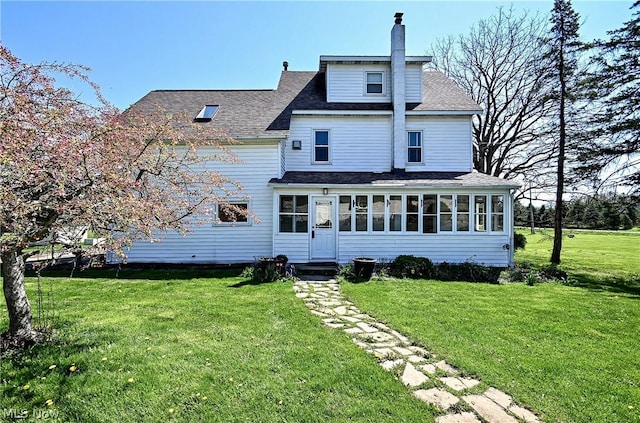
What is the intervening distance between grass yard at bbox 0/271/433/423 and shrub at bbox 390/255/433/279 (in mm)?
4698

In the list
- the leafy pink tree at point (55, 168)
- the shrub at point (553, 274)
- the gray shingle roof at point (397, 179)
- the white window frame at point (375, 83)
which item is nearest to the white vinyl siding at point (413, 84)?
the white window frame at point (375, 83)

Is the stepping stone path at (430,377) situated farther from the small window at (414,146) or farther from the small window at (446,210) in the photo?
the small window at (414,146)

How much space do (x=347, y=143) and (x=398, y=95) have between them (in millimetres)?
2714

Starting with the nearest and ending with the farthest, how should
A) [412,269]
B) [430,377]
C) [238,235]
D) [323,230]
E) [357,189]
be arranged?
[430,377] < [412,269] < [357,189] < [323,230] < [238,235]

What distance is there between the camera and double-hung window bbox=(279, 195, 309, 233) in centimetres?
1115

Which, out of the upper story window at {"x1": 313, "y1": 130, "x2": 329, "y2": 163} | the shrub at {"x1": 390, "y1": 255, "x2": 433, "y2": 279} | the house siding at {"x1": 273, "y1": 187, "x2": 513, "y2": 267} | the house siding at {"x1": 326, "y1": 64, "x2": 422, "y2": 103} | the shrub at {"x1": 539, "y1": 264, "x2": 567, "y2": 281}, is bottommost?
the shrub at {"x1": 539, "y1": 264, "x2": 567, "y2": 281}

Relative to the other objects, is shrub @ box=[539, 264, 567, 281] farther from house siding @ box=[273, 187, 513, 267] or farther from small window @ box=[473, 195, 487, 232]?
small window @ box=[473, 195, 487, 232]

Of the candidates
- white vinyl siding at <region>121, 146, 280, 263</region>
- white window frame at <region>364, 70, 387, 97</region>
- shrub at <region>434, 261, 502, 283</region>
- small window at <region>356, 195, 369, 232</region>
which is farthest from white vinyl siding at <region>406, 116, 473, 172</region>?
white vinyl siding at <region>121, 146, 280, 263</region>

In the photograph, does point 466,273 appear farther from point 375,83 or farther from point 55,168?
point 55,168

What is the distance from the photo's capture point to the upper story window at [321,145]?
12789 millimetres

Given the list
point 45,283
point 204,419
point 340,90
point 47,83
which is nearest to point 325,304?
point 204,419

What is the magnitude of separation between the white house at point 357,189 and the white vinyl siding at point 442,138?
0.04 meters

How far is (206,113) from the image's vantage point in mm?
12875

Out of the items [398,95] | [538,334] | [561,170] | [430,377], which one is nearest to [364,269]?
[538,334]
